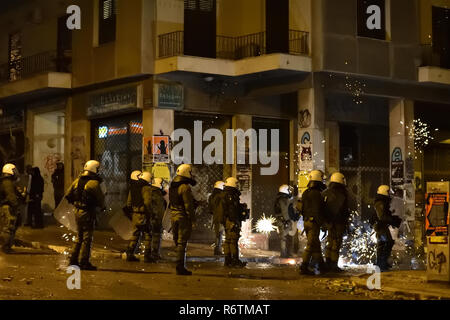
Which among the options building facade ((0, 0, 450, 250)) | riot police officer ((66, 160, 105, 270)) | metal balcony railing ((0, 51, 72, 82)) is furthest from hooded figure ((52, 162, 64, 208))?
riot police officer ((66, 160, 105, 270))

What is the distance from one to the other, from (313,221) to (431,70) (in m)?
10.1

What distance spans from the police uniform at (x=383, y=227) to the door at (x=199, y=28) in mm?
8339

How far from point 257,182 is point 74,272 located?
34.5 feet

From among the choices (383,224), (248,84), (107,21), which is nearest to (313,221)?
(383,224)

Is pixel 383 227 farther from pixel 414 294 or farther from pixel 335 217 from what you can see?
pixel 414 294

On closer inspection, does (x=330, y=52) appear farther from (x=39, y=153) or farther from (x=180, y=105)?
(x=39, y=153)

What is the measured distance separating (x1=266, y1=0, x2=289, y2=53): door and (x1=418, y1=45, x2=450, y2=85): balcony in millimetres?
4080

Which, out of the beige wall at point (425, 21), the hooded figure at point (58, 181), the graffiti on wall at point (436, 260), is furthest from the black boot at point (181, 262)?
the beige wall at point (425, 21)

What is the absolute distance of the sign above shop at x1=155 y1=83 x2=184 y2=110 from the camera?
67.8 feet

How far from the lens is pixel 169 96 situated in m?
20.8

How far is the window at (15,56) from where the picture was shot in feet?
84.5

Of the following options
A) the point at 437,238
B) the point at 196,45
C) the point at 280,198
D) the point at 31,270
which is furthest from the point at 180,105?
the point at 437,238

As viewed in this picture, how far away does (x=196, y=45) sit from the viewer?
21156 mm

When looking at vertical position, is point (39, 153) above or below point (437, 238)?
above
